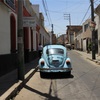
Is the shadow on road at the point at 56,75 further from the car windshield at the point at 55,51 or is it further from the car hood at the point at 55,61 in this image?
the car windshield at the point at 55,51

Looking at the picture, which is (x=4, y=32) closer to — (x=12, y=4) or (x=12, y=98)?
(x=12, y=4)

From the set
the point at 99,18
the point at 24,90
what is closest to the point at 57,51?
the point at 24,90

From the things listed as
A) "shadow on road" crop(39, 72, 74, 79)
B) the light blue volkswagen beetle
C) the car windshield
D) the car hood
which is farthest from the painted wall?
"shadow on road" crop(39, 72, 74, 79)

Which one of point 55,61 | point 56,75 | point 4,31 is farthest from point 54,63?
point 4,31

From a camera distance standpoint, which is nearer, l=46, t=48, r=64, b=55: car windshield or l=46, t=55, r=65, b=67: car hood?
l=46, t=55, r=65, b=67: car hood

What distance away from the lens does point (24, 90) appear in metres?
12.2

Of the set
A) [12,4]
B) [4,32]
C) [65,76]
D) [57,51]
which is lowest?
[65,76]

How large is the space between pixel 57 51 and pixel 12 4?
381 cm

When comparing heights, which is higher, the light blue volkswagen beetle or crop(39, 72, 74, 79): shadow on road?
the light blue volkswagen beetle

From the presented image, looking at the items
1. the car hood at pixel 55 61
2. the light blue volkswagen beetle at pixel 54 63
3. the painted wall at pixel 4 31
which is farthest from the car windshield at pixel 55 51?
the painted wall at pixel 4 31

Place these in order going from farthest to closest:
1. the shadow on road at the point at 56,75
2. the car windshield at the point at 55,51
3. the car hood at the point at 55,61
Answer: the car windshield at the point at 55,51 → the shadow on road at the point at 56,75 → the car hood at the point at 55,61

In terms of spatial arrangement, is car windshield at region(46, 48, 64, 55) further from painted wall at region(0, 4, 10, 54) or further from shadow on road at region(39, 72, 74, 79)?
painted wall at region(0, 4, 10, 54)

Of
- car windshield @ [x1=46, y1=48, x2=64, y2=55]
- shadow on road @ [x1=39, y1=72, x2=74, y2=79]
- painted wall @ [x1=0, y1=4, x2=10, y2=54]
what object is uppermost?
painted wall @ [x1=0, y1=4, x2=10, y2=54]

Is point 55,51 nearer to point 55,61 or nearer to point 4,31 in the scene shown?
point 55,61
